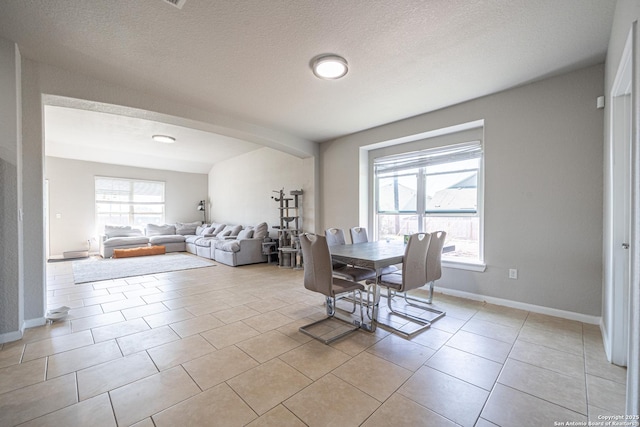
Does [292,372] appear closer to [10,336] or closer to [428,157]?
[10,336]

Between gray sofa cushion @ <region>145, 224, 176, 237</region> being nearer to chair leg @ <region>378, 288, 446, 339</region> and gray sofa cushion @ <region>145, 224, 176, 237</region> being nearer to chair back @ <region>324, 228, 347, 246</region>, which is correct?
chair back @ <region>324, 228, 347, 246</region>

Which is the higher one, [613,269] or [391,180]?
[391,180]

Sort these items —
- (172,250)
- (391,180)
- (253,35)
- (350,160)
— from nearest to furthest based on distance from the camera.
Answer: (253,35) < (391,180) < (350,160) < (172,250)

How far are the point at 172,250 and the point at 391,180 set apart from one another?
6578 mm

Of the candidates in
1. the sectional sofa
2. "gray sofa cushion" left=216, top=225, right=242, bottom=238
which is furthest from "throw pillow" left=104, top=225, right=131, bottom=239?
"gray sofa cushion" left=216, top=225, right=242, bottom=238

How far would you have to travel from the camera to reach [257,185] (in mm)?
7121

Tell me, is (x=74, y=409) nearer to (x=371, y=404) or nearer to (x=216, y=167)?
(x=371, y=404)

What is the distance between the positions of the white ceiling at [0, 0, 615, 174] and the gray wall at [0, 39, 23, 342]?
0.99ft

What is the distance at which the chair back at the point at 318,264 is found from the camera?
2354 mm

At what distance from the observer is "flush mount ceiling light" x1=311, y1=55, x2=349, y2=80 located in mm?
2475

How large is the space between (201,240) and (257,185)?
2.09 meters

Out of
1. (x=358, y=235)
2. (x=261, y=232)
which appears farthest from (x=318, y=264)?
(x=261, y=232)

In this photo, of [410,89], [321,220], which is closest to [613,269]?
[410,89]

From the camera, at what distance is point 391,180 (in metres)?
4.62
